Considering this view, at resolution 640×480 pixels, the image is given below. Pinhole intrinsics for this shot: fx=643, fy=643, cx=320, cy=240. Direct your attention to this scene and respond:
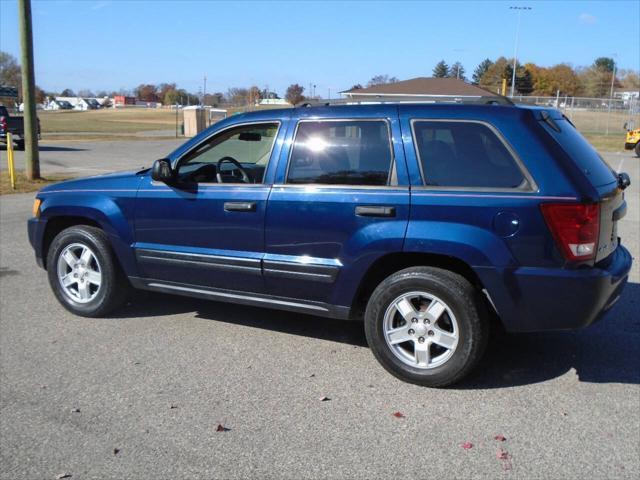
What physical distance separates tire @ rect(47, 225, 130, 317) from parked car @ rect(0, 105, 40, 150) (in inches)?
766

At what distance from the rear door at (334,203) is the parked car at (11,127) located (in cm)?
2123

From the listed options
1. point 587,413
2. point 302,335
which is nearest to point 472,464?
point 587,413

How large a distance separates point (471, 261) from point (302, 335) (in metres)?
1.77

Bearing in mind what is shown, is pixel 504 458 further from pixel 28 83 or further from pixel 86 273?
pixel 28 83

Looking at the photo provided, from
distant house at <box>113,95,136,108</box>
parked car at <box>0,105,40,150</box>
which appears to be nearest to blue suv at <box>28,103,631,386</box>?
parked car at <box>0,105,40,150</box>

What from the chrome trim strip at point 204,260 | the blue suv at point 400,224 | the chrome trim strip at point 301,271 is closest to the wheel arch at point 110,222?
the blue suv at point 400,224

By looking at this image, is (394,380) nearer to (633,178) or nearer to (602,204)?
(602,204)

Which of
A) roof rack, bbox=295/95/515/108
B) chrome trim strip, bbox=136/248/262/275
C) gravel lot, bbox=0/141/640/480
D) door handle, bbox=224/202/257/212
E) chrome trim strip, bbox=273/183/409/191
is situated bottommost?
gravel lot, bbox=0/141/640/480

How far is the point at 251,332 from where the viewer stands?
17.5ft

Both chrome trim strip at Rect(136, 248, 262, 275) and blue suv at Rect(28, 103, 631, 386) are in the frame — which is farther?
chrome trim strip at Rect(136, 248, 262, 275)

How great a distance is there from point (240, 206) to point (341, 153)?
85 centimetres

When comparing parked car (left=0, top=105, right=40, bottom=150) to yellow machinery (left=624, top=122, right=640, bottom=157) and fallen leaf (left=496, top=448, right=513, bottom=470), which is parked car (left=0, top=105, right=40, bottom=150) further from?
yellow machinery (left=624, top=122, right=640, bottom=157)

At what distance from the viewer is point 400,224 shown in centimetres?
427

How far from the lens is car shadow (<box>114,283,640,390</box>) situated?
451 centimetres
